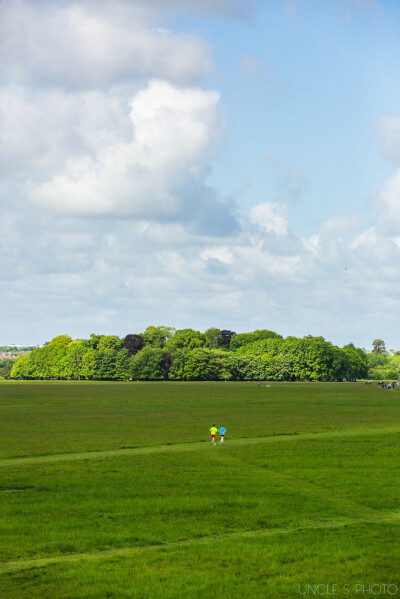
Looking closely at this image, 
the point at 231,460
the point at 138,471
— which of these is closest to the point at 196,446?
the point at 231,460

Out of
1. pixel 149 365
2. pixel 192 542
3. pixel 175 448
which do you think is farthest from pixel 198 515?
pixel 149 365

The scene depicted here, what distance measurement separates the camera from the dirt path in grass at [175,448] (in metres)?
33.6

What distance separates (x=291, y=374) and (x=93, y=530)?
17206 centimetres

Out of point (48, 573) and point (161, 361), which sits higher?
point (161, 361)

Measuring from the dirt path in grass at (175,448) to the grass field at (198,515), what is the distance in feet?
0.35

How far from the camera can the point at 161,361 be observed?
188500 millimetres

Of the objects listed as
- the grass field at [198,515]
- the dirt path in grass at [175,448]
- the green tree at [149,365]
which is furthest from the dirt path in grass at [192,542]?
the green tree at [149,365]

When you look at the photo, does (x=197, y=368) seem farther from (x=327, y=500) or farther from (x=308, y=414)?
(x=327, y=500)

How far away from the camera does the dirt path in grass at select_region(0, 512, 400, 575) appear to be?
17.5m

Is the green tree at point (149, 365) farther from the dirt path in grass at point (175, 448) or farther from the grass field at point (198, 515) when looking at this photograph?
the grass field at point (198, 515)

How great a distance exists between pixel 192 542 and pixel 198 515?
9.88 feet

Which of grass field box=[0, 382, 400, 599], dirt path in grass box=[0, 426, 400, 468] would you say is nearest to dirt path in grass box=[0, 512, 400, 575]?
grass field box=[0, 382, 400, 599]

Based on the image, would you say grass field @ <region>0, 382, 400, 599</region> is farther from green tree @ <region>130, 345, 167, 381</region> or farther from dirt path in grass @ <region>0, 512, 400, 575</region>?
green tree @ <region>130, 345, 167, 381</region>

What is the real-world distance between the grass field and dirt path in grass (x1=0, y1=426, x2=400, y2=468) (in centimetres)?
11
